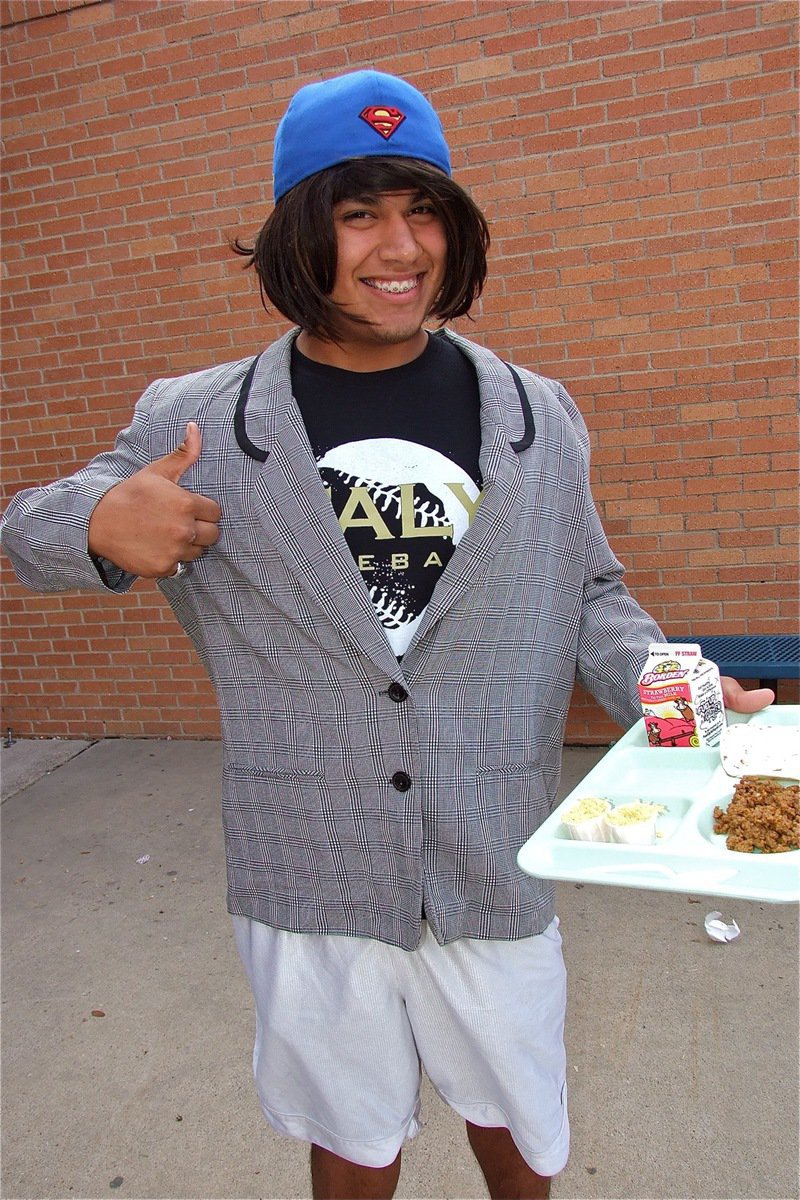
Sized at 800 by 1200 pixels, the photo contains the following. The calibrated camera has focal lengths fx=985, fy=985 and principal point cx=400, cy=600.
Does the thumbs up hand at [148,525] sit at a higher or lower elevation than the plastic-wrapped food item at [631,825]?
higher

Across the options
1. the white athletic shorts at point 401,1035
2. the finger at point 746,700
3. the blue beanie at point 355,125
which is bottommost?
the white athletic shorts at point 401,1035

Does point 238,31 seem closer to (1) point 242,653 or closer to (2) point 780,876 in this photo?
(1) point 242,653

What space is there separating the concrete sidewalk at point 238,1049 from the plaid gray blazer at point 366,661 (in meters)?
1.09

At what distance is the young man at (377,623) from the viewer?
5.61 feet

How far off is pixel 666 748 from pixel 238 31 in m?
4.57

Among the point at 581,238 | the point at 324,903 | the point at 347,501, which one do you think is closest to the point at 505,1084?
the point at 324,903

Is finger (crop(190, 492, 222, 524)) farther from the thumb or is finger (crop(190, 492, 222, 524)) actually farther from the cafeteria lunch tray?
the cafeteria lunch tray

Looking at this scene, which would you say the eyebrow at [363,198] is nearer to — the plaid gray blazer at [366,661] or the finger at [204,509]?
the plaid gray blazer at [366,661]

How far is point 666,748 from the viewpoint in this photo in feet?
5.44

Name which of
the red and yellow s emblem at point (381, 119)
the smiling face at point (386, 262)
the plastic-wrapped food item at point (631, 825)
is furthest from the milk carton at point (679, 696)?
the red and yellow s emblem at point (381, 119)

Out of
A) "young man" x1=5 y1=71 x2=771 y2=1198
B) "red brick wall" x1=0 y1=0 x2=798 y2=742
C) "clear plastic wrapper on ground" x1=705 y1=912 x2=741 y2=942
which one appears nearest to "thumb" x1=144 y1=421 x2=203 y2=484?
"young man" x1=5 y1=71 x2=771 y2=1198

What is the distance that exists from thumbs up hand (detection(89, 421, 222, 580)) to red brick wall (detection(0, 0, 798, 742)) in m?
2.99

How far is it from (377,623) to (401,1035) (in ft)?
2.58

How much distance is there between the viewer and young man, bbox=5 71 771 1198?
171 cm
